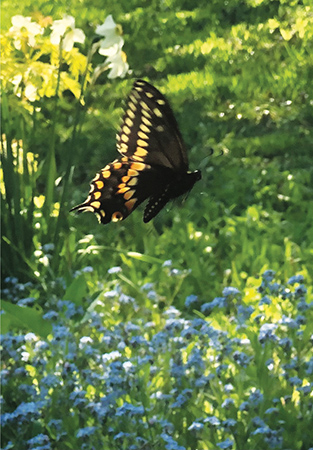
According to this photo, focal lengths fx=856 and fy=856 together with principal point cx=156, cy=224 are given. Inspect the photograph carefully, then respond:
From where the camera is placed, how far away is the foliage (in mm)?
3309

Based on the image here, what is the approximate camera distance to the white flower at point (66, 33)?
11.4ft

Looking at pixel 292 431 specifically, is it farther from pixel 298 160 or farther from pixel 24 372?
pixel 298 160

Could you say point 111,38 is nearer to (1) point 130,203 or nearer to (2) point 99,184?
(2) point 99,184

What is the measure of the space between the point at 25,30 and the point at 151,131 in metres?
1.92

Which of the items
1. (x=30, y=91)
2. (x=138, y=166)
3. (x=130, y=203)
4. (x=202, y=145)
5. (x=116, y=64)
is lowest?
(x=130, y=203)

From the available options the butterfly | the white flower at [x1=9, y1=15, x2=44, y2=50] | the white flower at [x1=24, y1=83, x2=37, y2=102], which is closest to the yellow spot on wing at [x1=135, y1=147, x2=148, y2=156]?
the butterfly

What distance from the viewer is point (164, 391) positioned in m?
3.58

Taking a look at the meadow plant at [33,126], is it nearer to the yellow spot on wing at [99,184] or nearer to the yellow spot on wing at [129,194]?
the yellow spot on wing at [99,184]

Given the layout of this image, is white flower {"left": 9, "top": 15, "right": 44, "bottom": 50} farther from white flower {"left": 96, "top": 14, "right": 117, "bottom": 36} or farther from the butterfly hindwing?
the butterfly hindwing

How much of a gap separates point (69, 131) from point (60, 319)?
125 inches

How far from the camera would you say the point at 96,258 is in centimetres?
519

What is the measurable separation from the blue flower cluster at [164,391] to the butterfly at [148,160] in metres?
0.93

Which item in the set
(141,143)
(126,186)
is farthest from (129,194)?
(141,143)

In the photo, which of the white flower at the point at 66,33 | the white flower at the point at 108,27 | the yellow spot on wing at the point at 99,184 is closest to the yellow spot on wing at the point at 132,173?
the yellow spot on wing at the point at 99,184
